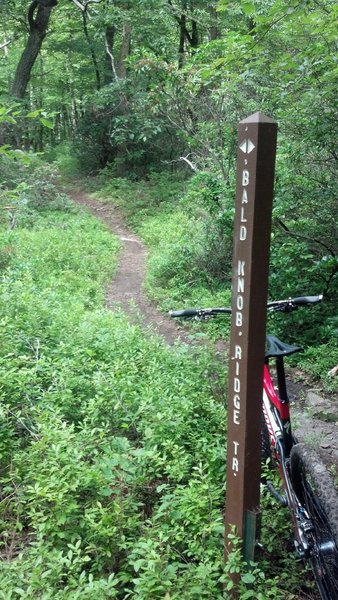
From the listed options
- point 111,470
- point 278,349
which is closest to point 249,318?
point 278,349

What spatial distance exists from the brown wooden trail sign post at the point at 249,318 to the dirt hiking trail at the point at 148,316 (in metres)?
1.41

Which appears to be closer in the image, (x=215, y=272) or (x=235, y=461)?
(x=235, y=461)

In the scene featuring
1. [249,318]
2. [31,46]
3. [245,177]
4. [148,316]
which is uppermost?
[31,46]

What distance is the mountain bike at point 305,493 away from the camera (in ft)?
8.01

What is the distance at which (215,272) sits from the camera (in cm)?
901

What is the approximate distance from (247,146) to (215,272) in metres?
6.82

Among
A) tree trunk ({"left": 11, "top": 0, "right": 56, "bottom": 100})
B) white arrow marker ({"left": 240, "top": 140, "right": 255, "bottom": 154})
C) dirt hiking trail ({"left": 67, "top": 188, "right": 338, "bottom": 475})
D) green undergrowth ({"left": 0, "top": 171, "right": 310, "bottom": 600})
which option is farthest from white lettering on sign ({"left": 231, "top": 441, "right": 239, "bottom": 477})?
tree trunk ({"left": 11, "top": 0, "right": 56, "bottom": 100})

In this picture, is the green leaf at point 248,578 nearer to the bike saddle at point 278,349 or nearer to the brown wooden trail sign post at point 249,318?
the brown wooden trail sign post at point 249,318

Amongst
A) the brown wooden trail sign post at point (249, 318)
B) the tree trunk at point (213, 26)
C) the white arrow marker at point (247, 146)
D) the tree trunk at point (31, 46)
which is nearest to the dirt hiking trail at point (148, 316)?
the brown wooden trail sign post at point (249, 318)

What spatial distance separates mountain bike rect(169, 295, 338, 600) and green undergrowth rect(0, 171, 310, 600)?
262 millimetres

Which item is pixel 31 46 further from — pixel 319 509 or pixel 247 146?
pixel 319 509

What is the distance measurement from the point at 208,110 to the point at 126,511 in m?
7.79

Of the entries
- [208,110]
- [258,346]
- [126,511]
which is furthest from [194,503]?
[208,110]

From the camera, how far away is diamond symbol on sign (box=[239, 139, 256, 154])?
218 cm
